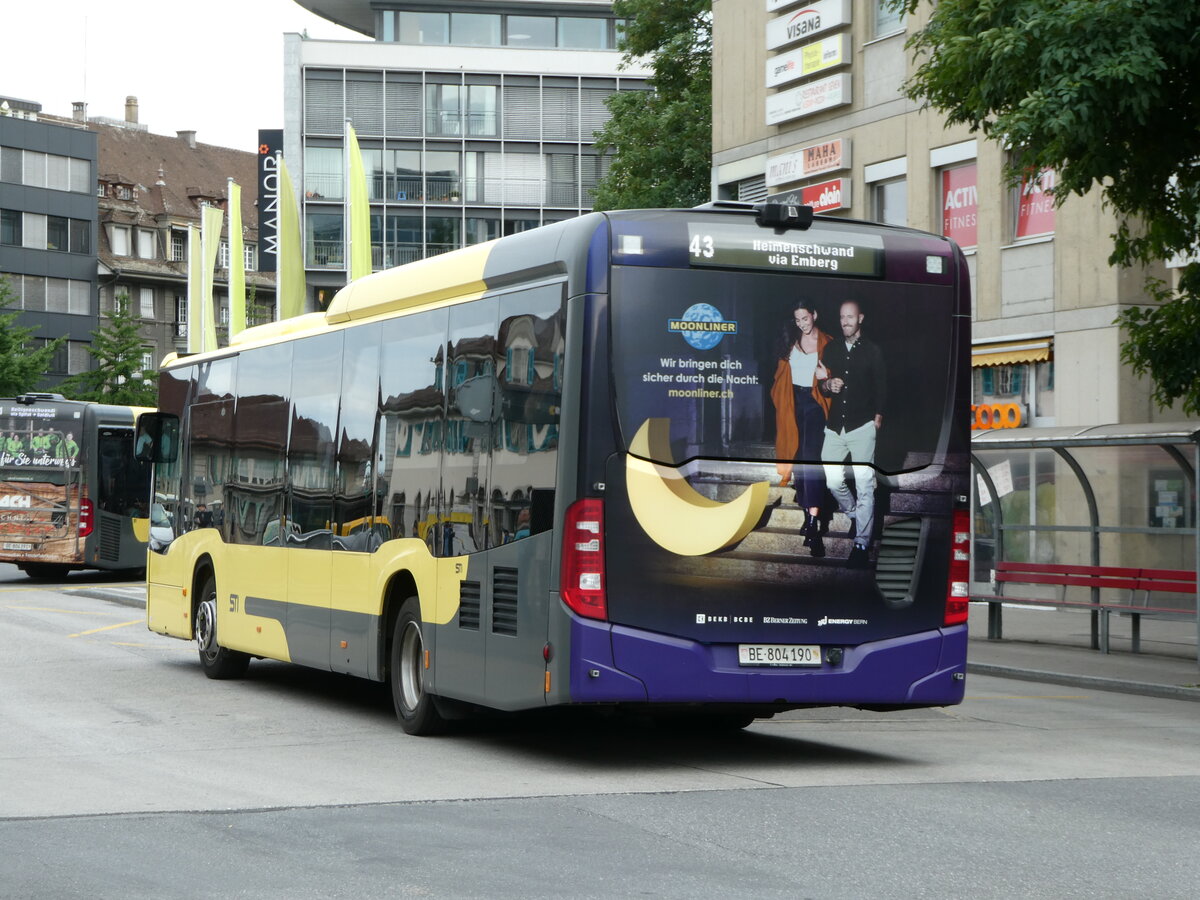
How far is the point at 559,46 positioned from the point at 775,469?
65383 mm

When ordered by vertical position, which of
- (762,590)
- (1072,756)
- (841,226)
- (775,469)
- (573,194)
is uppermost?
(573,194)

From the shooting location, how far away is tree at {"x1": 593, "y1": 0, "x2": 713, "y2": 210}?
43406 millimetres

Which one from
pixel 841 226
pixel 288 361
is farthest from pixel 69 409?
pixel 841 226

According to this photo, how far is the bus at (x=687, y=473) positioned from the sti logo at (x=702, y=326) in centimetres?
1

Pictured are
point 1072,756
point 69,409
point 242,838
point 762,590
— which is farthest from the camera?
point 69,409

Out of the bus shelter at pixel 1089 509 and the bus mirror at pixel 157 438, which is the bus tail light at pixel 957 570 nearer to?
the bus shelter at pixel 1089 509

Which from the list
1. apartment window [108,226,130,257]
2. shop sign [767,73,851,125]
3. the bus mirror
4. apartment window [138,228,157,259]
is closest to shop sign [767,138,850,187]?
shop sign [767,73,851,125]

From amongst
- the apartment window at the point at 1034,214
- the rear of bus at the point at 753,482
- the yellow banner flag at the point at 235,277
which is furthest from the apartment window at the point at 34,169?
the rear of bus at the point at 753,482

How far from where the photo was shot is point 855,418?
34.8ft

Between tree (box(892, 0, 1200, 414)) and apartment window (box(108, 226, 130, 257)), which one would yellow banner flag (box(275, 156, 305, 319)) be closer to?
tree (box(892, 0, 1200, 414))

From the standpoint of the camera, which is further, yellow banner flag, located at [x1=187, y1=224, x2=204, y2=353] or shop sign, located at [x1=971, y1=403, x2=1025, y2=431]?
yellow banner flag, located at [x1=187, y1=224, x2=204, y2=353]

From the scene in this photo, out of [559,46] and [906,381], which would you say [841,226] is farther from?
[559,46]

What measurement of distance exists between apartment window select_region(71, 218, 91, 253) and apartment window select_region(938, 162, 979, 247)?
221 ft

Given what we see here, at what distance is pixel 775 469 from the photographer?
409 inches
